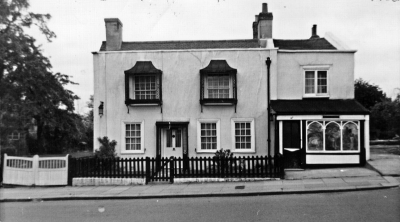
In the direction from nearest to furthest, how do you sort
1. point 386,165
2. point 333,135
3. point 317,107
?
point 386,165 < point 333,135 < point 317,107

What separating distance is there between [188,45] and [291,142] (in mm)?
8958

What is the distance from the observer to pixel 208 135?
19.8 meters

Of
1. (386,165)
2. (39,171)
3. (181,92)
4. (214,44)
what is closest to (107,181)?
(39,171)

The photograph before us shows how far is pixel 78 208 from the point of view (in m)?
11.4

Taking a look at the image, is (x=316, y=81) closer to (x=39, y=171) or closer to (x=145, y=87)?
(x=145, y=87)

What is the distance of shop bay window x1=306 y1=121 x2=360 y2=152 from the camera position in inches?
703

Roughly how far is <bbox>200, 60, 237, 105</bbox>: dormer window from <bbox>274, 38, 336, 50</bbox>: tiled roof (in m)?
4.26

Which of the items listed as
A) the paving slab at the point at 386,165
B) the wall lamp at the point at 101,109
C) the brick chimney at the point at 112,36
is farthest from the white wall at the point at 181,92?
the paving slab at the point at 386,165

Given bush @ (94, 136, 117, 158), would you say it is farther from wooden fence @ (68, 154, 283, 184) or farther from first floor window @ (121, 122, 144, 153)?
wooden fence @ (68, 154, 283, 184)

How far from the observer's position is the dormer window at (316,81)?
19.5 meters

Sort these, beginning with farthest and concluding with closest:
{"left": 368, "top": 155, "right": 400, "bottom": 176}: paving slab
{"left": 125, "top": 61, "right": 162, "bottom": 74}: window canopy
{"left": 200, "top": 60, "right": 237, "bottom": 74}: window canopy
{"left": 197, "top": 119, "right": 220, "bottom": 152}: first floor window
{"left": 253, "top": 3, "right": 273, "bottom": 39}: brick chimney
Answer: {"left": 253, "top": 3, "right": 273, "bottom": 39}: brick chimney → {"left": 197, "top": 119, "right": 220, "bottom": 152}: first floor window → {"left": 125, "top": 61, "right": 162, "bottom": 74}: window canopy → {"left": 200, "top": 60, "right": 237, "bottom": 74}: window canopy → {"left": 368, "top": 155, "right": 400, "bottom": 176}: paving slab

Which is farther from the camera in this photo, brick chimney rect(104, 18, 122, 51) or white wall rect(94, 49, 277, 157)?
brick chimney rect(104, 18, 122, 51)

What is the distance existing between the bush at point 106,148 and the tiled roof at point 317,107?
854cm

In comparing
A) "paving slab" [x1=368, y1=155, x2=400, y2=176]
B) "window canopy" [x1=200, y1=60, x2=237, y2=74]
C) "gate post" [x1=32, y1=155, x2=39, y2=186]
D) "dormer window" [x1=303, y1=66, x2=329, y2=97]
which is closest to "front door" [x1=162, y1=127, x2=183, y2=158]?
"window canopy" [x1=200, y1=60, x2=237, y2=74]
